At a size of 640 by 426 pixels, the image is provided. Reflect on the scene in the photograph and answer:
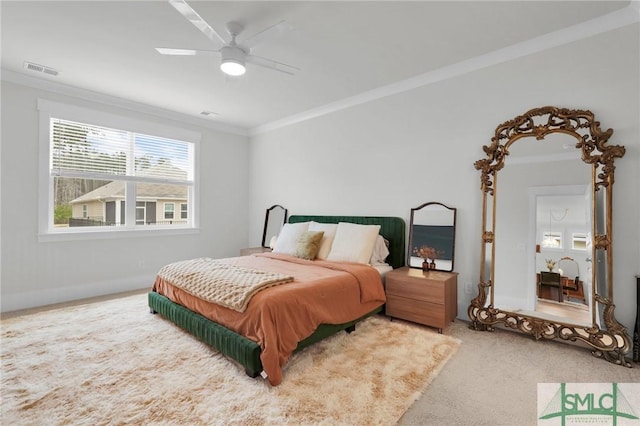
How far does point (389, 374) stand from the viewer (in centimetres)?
212

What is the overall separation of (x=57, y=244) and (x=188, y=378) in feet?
9.97

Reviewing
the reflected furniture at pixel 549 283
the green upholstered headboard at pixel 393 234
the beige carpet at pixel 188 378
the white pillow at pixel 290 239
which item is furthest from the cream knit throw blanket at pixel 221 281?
the reflected furniture at pixel 549 283

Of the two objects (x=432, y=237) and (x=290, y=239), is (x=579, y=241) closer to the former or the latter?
(x=432, y=237)

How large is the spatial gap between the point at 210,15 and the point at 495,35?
2.50 metres

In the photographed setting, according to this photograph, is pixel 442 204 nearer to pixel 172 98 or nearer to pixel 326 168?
pixel 326 168

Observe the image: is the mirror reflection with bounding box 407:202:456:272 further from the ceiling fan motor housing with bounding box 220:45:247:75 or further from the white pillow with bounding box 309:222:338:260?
the ceiling fan motor housing with bounding box 220:45:247:75

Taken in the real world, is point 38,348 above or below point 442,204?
below

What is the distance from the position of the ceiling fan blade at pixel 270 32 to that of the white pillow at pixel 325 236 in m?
2.29

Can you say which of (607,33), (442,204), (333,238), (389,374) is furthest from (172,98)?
(607,33)

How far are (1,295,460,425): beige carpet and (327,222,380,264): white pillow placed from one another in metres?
0.80

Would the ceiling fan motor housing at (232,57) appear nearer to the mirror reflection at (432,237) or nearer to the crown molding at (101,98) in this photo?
the mirror reflection at (432,237)

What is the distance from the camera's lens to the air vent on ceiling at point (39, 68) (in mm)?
3231

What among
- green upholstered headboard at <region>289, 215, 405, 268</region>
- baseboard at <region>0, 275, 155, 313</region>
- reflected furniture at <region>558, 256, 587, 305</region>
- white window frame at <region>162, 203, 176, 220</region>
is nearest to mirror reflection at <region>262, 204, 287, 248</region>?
white window frame at <region>162, 203, 176, 220</region>

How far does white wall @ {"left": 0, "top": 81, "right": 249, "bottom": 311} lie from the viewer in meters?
3.46
